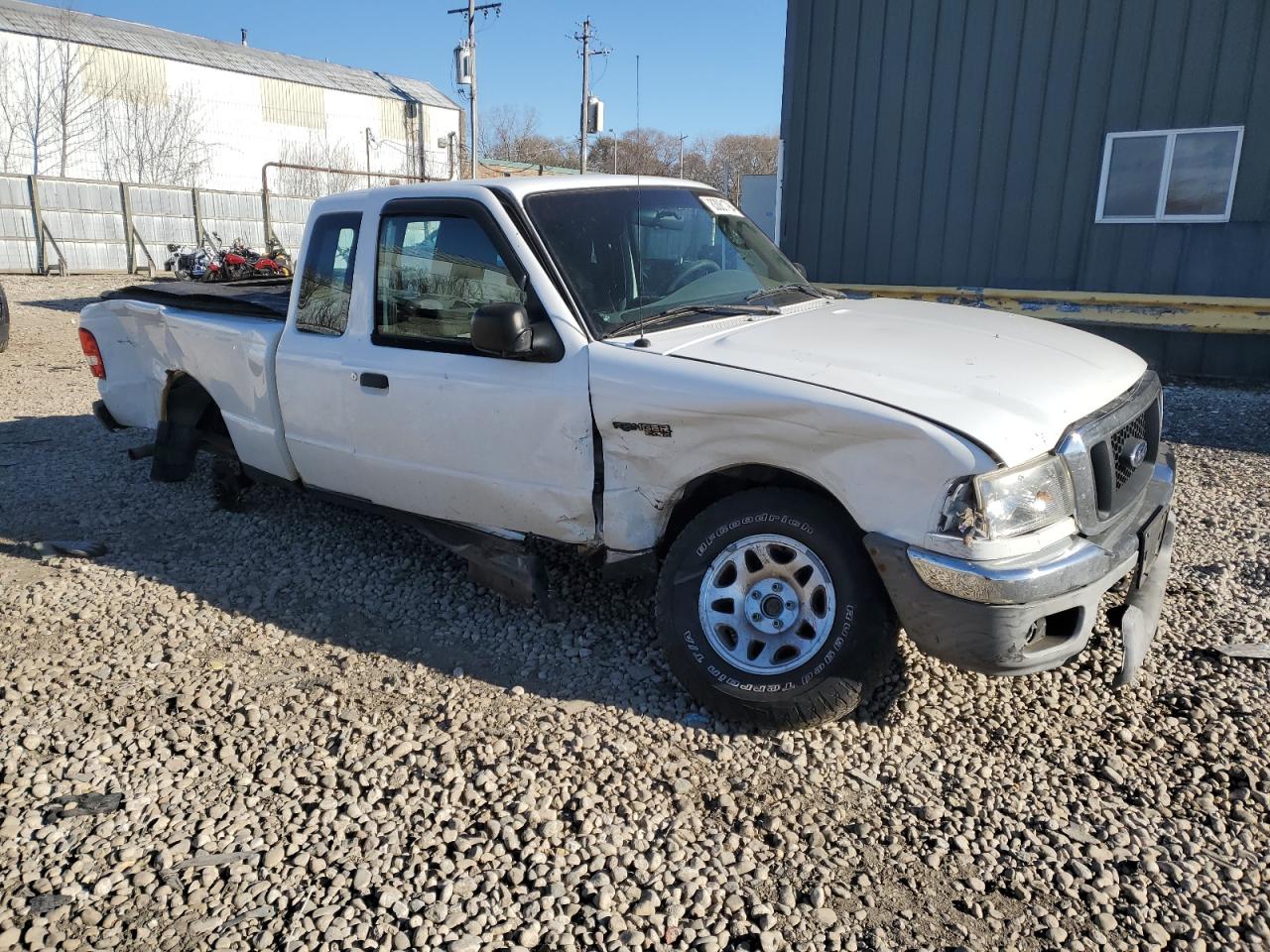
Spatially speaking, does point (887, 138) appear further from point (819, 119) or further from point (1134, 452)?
point (1134, 452)

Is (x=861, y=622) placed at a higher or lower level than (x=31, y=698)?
higher

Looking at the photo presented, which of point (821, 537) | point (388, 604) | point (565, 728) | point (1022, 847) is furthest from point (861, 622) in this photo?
point (388, 604)

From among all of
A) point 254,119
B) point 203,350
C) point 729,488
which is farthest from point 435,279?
point 254,119

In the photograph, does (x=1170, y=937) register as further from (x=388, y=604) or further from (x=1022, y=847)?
(x=388, y=604)

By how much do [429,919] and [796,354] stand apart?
2125 millimetres

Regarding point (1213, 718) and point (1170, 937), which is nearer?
point (1170, 937)

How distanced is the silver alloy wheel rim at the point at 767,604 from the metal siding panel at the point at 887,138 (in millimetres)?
9577

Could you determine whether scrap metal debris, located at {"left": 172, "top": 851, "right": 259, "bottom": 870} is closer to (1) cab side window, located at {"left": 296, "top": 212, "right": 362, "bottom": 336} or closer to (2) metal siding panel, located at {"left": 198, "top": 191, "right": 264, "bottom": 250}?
(1) cab side window, located at {"left": 296, "top": 212, "right": 362, "bottom": 336}

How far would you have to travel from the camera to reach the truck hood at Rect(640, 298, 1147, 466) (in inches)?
113

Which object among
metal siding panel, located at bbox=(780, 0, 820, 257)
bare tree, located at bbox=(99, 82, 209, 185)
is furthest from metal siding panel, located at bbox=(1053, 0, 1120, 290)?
bare tree, located at bbox=(99, 82, 209, 185)

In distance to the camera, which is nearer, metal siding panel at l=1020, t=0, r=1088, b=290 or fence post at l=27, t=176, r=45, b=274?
metal siding panel at l=1020, t=0, r=1088, b=290

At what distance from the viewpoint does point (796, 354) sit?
3.27m

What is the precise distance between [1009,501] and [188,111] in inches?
1946

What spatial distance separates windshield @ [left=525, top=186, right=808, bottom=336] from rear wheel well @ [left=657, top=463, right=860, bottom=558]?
693 millimetres
